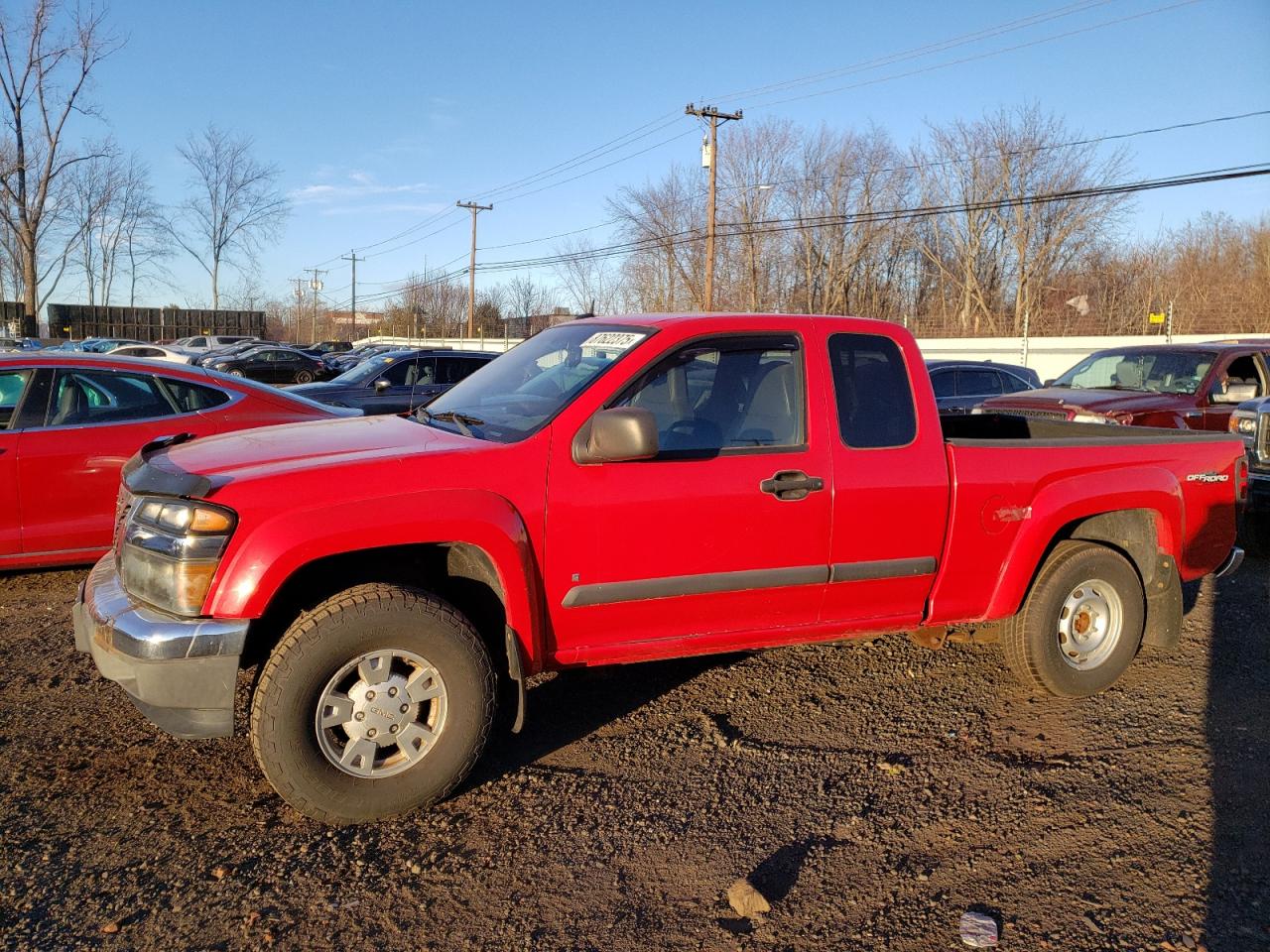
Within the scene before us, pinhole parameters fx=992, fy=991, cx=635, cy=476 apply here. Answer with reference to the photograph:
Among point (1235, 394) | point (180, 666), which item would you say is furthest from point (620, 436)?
point (1235, 394)

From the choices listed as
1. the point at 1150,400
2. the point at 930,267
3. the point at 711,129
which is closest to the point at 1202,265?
the point at 930,267

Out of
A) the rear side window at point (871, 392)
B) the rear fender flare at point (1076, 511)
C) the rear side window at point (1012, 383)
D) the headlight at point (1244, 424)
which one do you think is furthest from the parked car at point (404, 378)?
the rear fender flare at point (1076, 511)

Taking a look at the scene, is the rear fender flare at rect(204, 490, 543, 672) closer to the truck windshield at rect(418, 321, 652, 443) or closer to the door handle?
the truck windshield at rect(418, 321, 652, 443)

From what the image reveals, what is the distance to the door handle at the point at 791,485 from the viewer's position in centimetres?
401

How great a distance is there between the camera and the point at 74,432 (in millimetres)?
6199

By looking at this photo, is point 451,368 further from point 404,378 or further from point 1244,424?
point 1244,424

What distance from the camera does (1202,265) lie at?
4594 centimetres

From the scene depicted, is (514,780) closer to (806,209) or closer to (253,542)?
(253,542)

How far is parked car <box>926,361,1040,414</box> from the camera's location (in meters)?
14.5

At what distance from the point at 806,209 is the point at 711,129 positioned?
64.5 feet

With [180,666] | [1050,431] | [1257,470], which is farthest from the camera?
[1257,470]

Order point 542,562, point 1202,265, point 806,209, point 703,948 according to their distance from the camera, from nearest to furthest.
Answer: point 703,948, point 542,562, point 1202,265, point 806,209

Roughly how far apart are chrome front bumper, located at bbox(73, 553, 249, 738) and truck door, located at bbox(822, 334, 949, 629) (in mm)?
2390

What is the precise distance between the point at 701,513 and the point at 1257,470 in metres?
6.66
